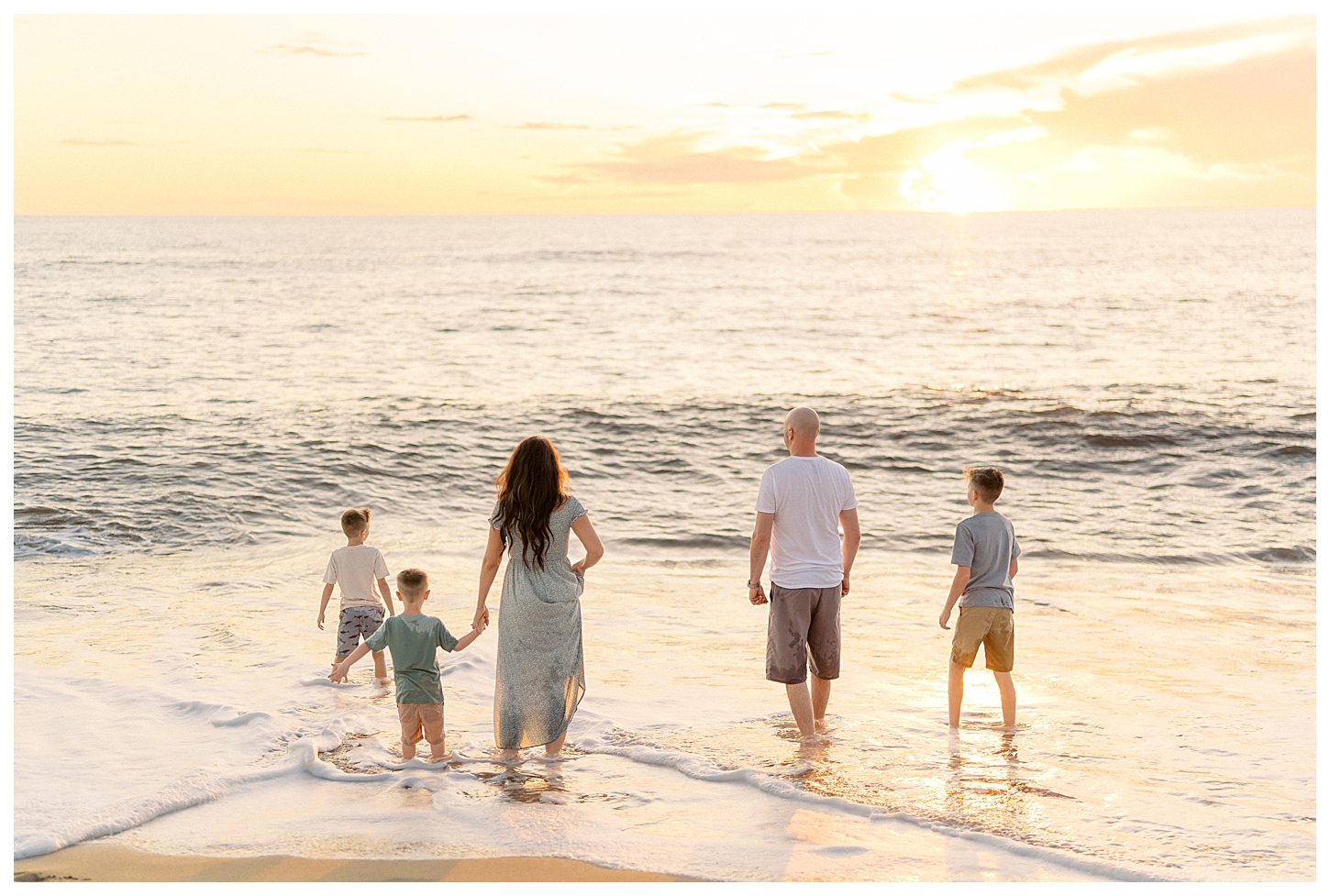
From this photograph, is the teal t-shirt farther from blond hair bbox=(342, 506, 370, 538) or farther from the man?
the man

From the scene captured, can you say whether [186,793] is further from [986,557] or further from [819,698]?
[986,557]

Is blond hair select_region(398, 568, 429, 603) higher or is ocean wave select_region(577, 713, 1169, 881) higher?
blond hair select_region(398, 568, 429, 603)

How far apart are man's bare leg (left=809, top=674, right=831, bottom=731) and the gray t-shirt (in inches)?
41.9

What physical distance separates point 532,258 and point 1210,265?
50.4 meters

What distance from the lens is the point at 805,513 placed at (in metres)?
6.23

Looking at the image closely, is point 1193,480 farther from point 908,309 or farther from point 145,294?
point 145,294

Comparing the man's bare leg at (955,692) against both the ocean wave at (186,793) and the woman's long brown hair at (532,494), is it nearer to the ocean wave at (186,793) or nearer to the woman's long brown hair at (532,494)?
the woman's long brown hair at (532,494)

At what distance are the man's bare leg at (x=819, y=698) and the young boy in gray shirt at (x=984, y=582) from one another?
84cm

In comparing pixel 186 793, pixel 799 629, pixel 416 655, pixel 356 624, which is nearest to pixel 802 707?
pixel 799 629

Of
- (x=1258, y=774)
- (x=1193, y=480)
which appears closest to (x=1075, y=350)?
(x=1193, y=480)

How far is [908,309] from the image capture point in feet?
158

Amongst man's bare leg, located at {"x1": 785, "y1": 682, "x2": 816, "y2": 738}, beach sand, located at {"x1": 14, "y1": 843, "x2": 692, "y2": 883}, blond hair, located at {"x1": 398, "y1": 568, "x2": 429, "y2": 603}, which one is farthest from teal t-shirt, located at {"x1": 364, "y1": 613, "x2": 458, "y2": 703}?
man's bare leg, located at {"x1": 785, "y1": 682, "x2": 816, "y2": 738}

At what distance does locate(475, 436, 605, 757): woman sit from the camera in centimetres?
572

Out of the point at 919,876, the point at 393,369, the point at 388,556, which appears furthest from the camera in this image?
the point at 393,369
